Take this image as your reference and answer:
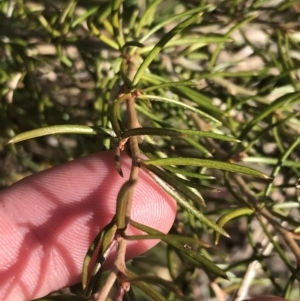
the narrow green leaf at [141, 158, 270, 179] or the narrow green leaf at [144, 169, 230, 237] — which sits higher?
the narrow green leaf at [141, 158, 270, 179]

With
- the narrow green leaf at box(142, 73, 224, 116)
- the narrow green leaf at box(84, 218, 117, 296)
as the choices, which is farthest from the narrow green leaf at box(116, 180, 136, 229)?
the narrow green leaf at box(142, 73, 224, 116)

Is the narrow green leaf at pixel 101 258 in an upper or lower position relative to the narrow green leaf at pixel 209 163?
lower

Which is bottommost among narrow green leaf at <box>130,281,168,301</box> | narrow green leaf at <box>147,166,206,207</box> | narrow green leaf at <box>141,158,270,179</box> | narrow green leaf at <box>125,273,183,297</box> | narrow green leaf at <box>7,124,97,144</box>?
narrow green leaf at <box>130,281,168,301</box>

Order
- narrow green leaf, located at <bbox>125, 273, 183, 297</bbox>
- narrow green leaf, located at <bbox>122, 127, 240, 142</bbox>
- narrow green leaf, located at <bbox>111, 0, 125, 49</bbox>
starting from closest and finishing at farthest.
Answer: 1. narrow green leaf, located at <bbox>125, 273, 183, 297</bbox>
2. narrow green leaf, located at <bbox>122, 127, 240, 142</bbox>
3. narrow green leaf, located at <bbox>111, 0, 125, 49</bbox>

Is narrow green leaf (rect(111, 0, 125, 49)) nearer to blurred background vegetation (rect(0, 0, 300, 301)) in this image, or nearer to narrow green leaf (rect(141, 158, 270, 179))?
blurred background vegetation (rect(0, 0, 300, 301))

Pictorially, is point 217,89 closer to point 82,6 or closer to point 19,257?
point 82,6

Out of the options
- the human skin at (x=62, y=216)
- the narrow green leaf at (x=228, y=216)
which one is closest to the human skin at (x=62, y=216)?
the human skin at (x=62, y=216)

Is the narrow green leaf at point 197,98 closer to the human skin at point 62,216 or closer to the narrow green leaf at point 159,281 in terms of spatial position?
the human skin at point 62,216

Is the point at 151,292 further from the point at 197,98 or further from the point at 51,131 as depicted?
the point at 197,98

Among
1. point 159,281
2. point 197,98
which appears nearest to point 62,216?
point 197,98
